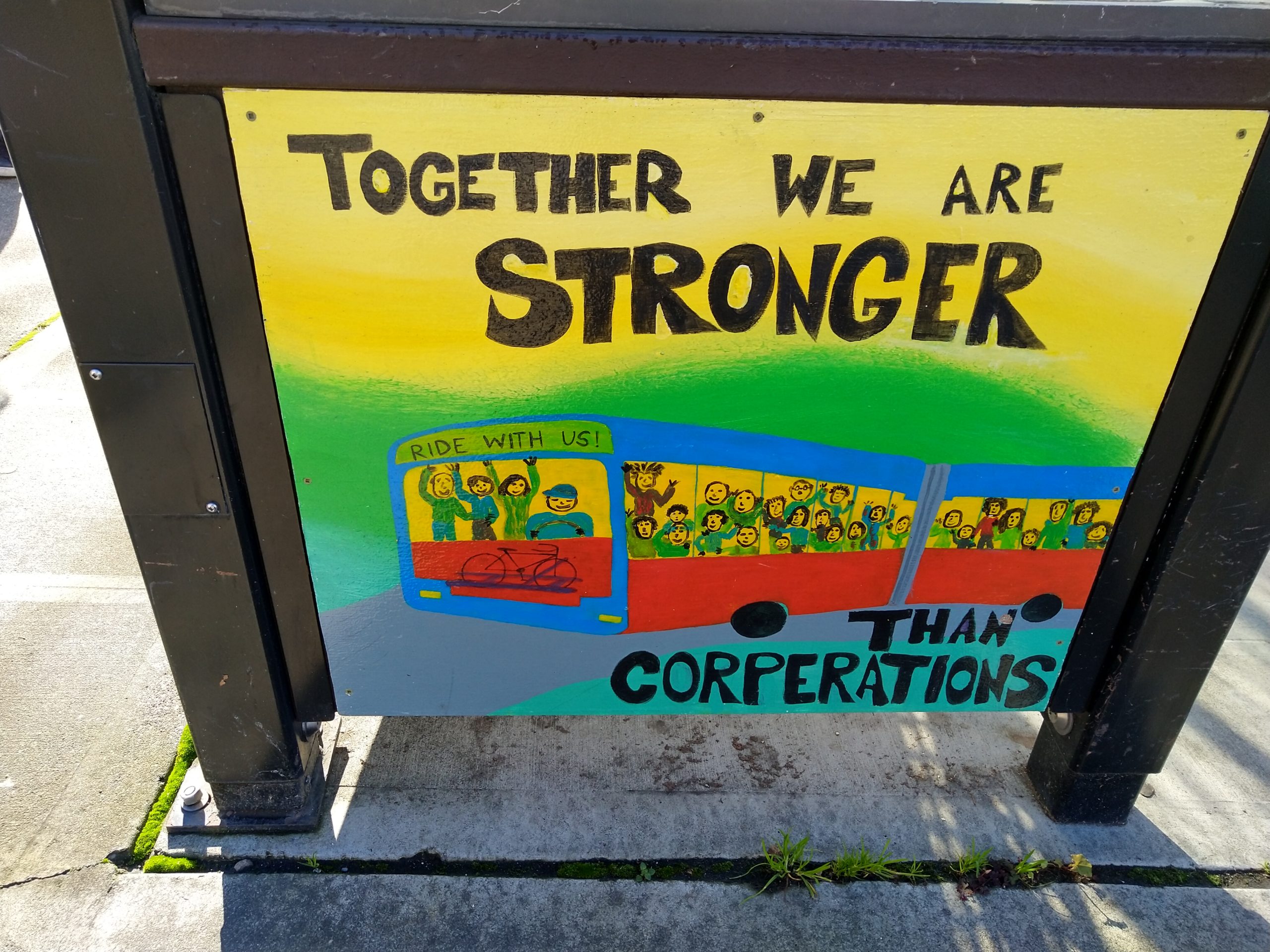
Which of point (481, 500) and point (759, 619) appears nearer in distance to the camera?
point (481, 500)

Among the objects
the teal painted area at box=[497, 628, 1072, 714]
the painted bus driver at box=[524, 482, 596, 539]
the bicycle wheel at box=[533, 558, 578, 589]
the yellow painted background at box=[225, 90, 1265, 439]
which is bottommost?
the teal painted area at box=[497, 628, 1072, 714]

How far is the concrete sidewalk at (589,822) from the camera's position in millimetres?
2342

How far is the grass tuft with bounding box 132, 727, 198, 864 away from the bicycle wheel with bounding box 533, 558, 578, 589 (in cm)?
117

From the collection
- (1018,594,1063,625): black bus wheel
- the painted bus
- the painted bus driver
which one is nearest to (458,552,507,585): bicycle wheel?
the painted bus

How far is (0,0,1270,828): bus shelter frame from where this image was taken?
166 centimetres

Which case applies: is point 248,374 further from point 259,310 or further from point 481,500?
point 481,500

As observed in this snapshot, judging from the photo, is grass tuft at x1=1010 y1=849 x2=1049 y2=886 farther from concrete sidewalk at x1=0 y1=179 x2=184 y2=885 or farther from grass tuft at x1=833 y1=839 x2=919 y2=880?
concrete sidewalk at x1=0 y1=179 x2=184 y2=885

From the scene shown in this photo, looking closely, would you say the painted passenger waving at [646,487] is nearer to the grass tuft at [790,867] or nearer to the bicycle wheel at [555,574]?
the bicycle wheel at [555,574]

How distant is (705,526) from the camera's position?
7.39 ft

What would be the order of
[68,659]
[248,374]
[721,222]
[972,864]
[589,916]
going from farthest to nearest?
[68,659], [972,864], [589,916], [248,374], [721,222]

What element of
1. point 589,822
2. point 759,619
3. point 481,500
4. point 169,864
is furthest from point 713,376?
point 169,864

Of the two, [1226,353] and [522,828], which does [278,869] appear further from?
[1226,353]

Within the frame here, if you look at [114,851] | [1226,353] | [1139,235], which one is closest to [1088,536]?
[1226,353]

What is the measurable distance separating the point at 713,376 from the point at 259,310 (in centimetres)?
107
